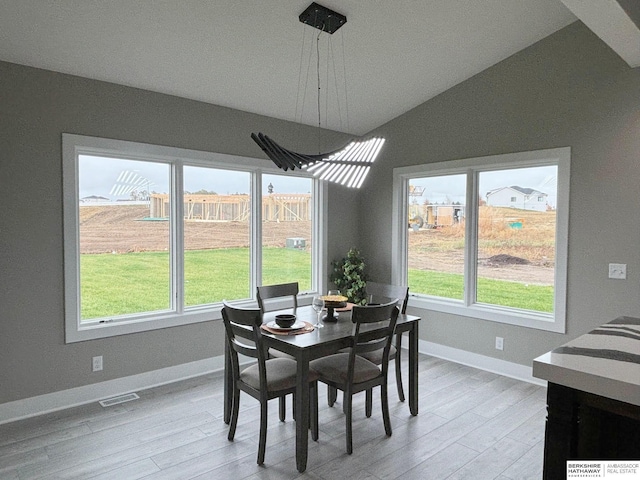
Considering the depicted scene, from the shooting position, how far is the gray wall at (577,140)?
3445mm

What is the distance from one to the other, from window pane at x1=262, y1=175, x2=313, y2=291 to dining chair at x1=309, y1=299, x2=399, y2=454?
6.45ft

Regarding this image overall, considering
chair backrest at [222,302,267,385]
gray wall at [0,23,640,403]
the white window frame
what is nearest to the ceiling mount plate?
gray wall at [0,23,640,403]

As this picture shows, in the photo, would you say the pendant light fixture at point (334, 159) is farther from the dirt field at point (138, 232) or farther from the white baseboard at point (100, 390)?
the white baseboard at point (100, 390)

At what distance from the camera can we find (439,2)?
10.2 feet

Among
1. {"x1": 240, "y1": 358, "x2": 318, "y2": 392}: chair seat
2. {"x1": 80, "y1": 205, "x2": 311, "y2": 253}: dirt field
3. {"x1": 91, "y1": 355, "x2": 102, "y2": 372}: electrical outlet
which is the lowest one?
{"x1": 91, "y1": 355, "x2": 102, "y2": 372}: electrical outlet

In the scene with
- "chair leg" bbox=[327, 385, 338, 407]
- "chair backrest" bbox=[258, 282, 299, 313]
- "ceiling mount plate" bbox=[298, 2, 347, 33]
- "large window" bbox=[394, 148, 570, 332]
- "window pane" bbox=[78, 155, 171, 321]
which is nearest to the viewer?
"ceiling mount plate" bbox=[298, 2, 347, 33]

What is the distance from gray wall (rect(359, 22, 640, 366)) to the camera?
11.3 ft

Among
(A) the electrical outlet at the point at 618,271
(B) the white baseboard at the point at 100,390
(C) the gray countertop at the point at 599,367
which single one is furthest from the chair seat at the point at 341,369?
(A) the electrical outlet at the point at 618,271

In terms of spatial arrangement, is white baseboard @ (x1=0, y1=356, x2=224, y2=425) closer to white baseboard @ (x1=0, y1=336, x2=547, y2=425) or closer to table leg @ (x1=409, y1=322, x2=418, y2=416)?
white baseboard @ (x1=0, y1=336, x2=547, y2=425)

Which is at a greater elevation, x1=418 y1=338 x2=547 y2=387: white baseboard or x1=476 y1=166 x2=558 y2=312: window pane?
Result: x1=476 y1=166 x2=558 y2=312: window pane

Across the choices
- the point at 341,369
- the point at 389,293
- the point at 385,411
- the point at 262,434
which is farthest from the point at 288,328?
the point at 389,293

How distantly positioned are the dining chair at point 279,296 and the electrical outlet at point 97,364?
55.7 inches

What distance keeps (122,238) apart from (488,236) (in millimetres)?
3645

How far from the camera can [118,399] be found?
3531 mm
